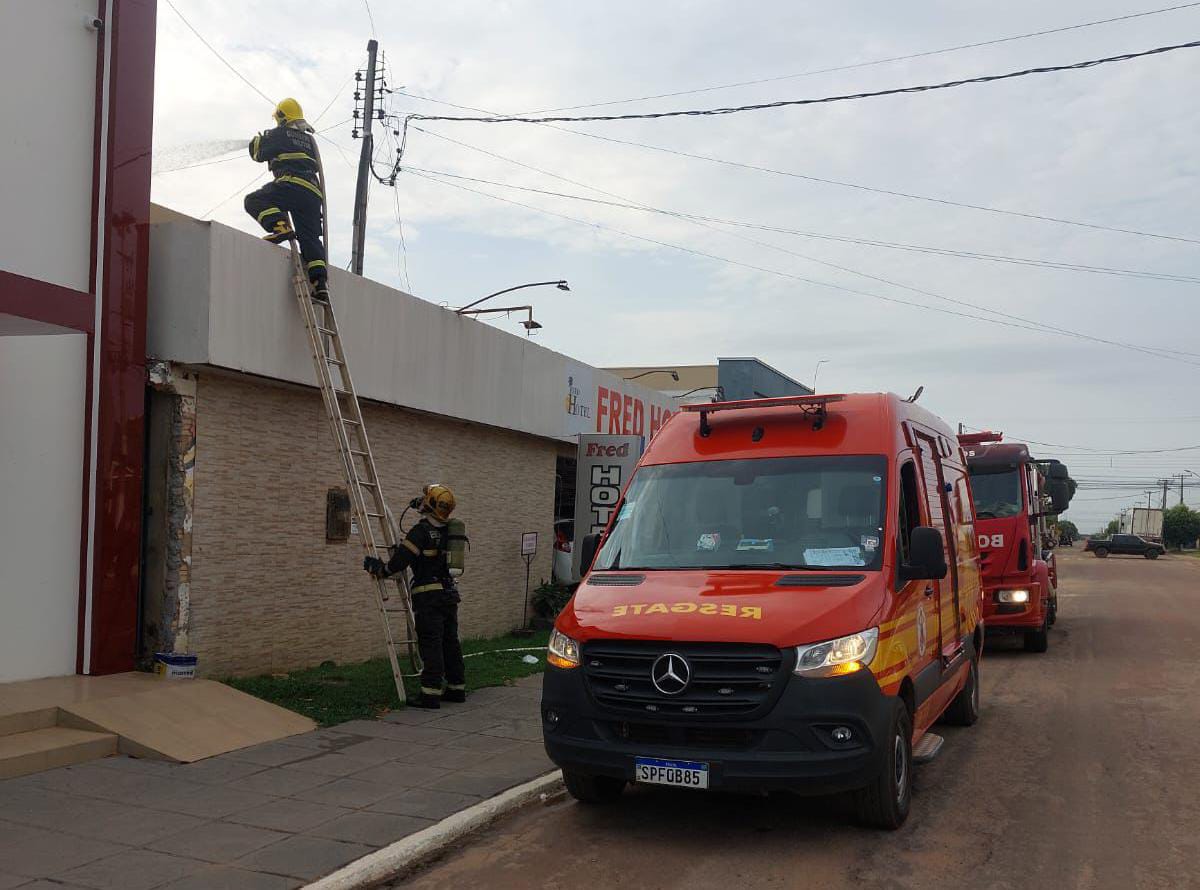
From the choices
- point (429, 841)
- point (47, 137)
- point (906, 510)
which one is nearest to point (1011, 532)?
point (906, 510)

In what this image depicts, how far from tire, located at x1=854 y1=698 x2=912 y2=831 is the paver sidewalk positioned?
2.43 meters

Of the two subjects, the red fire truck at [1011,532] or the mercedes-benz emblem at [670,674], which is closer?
the mercedes-benz emblem at [670,674]

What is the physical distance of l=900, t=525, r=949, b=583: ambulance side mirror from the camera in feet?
21.1

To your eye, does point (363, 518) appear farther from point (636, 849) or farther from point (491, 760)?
point (636, 849)

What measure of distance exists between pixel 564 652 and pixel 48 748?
366cm

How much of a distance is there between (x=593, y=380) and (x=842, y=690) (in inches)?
520

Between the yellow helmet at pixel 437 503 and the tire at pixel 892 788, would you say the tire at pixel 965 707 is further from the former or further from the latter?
the yellow helmet at pixel 437 503

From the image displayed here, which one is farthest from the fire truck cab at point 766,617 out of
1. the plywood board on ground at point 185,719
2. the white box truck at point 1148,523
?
the white box truck at point 1148,523

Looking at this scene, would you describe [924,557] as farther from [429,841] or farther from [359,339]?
[359,339]

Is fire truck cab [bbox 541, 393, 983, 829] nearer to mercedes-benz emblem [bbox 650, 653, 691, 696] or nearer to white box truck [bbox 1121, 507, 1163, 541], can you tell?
mercedes-benz emblem [bbox 650, 653, 691, 696]

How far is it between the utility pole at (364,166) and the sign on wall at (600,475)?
6.13 m

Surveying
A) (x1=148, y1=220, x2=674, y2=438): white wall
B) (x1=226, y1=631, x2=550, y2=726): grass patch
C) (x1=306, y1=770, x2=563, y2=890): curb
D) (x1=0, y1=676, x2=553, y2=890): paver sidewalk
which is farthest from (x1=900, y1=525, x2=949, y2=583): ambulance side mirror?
(x1=148, y1=220, x2=674, y2=438): white wall

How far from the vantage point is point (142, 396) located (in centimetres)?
925

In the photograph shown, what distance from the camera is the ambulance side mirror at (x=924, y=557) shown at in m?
6.43
